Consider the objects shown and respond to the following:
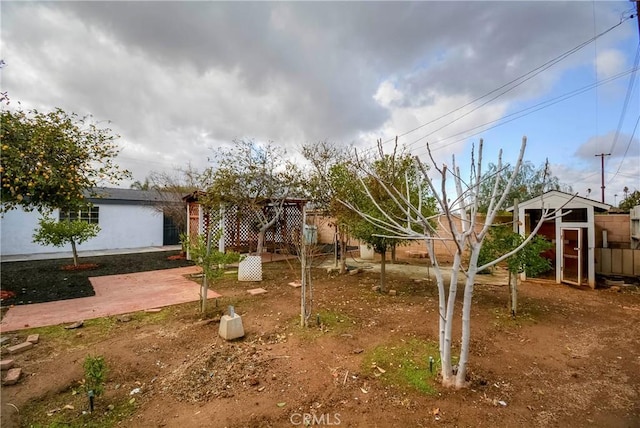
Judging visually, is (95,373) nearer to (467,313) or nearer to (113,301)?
(467,313)

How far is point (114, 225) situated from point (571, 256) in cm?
1795

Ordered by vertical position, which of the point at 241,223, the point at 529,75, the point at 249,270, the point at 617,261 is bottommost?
the point at 249,270

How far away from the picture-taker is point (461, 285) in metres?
6.66

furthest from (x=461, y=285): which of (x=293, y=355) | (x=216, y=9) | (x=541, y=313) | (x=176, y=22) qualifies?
(x=176, y=22)

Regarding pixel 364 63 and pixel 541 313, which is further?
pixel 364 63

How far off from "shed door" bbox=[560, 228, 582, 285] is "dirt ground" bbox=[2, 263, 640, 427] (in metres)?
1.74

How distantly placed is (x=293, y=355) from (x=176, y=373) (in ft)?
4.21

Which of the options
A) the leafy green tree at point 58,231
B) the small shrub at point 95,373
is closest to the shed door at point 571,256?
the small shrub at point 95,373

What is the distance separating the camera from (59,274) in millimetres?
7859

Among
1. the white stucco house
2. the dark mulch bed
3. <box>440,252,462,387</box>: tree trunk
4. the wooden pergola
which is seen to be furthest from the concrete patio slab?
the white stucco house

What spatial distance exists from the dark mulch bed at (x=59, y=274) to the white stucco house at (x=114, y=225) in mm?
2549

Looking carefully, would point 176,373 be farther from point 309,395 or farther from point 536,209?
point 536,209

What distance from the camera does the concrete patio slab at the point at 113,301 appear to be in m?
4.52

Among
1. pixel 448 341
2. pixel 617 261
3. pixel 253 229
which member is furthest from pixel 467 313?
pixel 253 229
